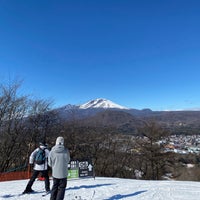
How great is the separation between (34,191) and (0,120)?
16.8 meters

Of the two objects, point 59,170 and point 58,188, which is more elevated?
point 59,170

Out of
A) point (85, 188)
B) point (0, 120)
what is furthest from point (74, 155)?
point (85, 188)

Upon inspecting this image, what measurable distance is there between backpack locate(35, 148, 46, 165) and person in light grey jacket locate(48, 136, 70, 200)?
1.56 metres

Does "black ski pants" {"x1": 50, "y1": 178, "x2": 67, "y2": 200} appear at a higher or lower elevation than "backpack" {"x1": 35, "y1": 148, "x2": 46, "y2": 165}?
lower

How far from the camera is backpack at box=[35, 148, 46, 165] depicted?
773cm

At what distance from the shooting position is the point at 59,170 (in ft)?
20.2

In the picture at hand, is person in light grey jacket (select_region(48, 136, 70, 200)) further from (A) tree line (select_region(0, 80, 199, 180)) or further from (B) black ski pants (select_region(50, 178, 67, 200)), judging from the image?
(A) tree line (select_region(0, 80, 199, 180))

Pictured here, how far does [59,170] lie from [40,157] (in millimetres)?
1838

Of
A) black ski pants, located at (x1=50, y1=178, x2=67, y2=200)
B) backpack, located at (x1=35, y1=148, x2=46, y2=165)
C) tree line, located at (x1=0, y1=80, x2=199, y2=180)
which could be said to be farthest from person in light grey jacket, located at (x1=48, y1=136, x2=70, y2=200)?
tree line, located at (x1=0, y1=80, x2=199, y2=180)

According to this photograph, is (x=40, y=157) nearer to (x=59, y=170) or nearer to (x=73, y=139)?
(x=59, y=170)

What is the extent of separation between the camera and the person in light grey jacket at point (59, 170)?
6102 millimetres

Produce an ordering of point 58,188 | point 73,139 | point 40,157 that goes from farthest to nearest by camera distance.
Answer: point 73,139 < point 40,157 < point 58,188

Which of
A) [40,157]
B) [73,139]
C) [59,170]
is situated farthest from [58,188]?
[73,139]

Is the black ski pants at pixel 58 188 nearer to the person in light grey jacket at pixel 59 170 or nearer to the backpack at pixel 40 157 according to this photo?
the person in light grey jacket at pixel 59 170
